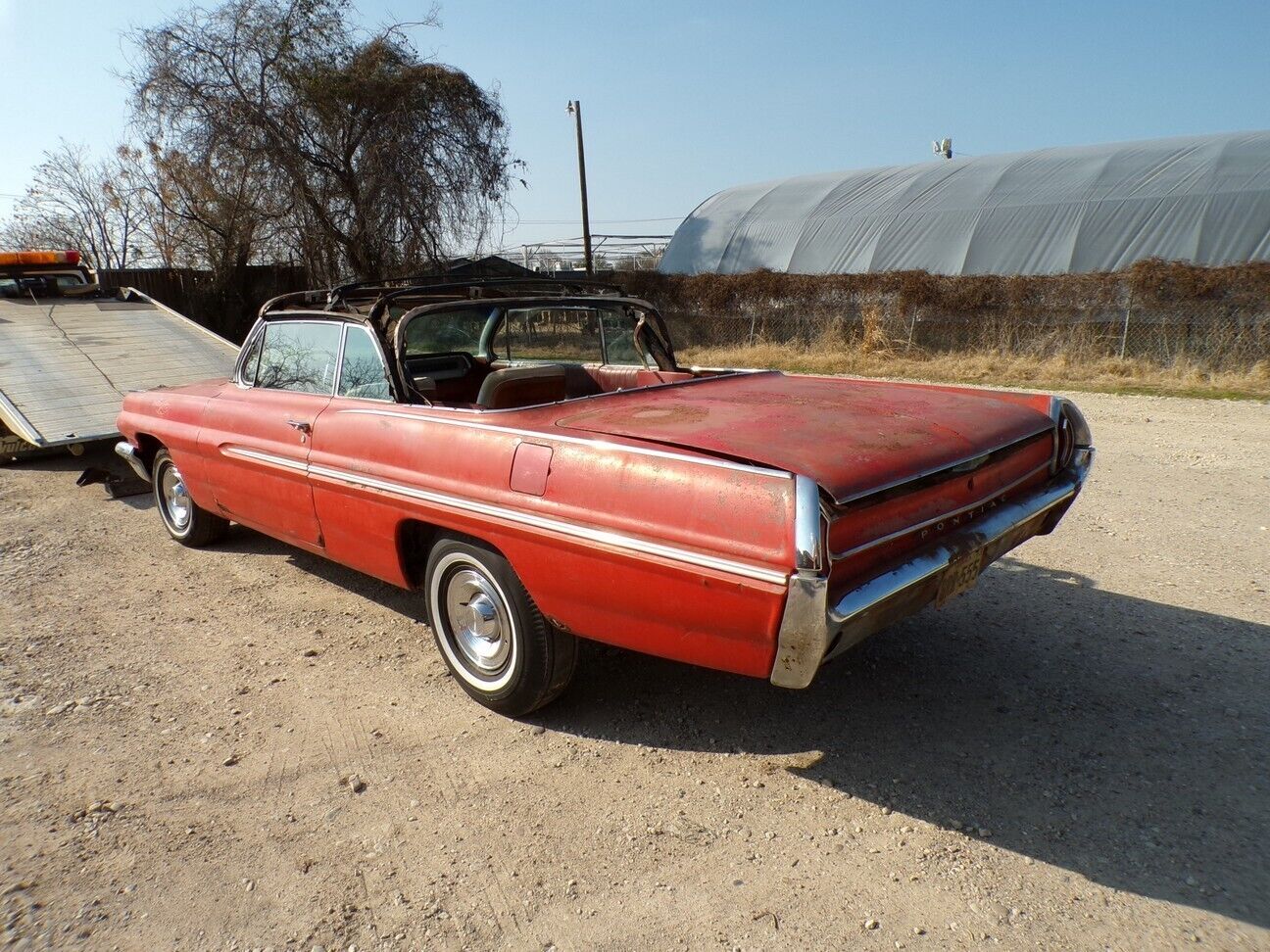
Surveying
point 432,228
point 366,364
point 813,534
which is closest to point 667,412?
point 813,534

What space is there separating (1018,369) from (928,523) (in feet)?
42.7

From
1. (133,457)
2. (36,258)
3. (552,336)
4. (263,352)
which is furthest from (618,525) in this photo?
(36,258)

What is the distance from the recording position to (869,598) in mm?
2451

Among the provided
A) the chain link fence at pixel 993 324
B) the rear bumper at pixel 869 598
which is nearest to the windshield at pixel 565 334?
the rear bumper at pixel 869 598

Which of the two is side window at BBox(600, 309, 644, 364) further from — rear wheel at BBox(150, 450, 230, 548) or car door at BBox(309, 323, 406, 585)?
rear wheel at BBox(150, 450, 230, 548)

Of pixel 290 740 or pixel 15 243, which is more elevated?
pixel 15 243

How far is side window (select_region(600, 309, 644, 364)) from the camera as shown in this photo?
4758 millimetres

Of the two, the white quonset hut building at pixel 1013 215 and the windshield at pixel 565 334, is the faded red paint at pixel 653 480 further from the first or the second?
the white quonset hut building at pixel 1013 215

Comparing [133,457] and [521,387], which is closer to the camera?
[521,387]

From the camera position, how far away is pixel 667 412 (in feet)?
10.9

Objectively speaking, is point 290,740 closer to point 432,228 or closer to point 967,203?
point 432,228

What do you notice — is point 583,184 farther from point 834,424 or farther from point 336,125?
point 834,424

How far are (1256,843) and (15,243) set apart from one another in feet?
108

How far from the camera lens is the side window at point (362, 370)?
379 centimetres
